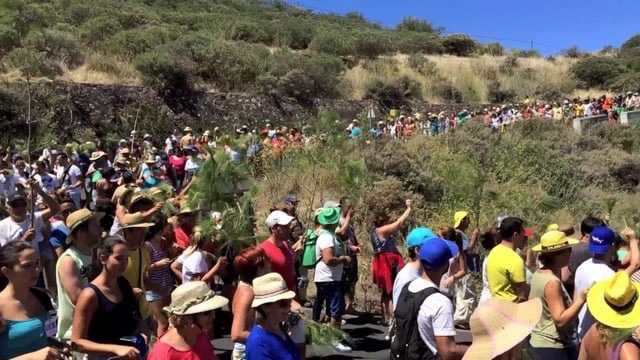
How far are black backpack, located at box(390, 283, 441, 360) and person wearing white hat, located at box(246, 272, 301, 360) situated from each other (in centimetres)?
68

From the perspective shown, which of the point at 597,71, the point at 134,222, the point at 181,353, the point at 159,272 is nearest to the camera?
the point at 181,353

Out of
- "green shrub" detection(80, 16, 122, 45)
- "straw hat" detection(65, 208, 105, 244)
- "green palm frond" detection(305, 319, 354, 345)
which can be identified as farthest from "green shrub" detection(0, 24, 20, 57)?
"straw hat" detection(65, 208, 105, 244)

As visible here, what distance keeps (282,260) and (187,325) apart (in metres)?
2.00

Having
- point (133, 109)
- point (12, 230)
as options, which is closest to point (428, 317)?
point (12, 230)

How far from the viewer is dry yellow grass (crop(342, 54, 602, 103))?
3872cm

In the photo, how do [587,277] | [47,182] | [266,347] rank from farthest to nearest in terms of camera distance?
[47,182] < [587,277] < [266,347]

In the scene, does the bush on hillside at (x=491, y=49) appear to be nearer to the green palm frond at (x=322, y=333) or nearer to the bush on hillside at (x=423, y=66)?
the bush on hillside at (x=423, y=66)

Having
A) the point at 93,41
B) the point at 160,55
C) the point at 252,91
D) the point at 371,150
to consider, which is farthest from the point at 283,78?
the point at 371,150

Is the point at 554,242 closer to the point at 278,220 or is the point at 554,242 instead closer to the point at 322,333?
A: the point at 278,220

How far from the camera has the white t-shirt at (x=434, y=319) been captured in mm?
3755

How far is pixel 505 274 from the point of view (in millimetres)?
4883

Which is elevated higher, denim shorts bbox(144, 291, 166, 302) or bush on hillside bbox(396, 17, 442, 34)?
bush on hillside bbox(396, 17, 442, 34)

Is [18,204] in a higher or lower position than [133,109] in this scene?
lower

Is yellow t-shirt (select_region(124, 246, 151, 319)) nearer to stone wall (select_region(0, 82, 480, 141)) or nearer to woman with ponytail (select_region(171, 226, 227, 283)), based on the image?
woman with ponytail (select_region(171, 226, 227, 283))
